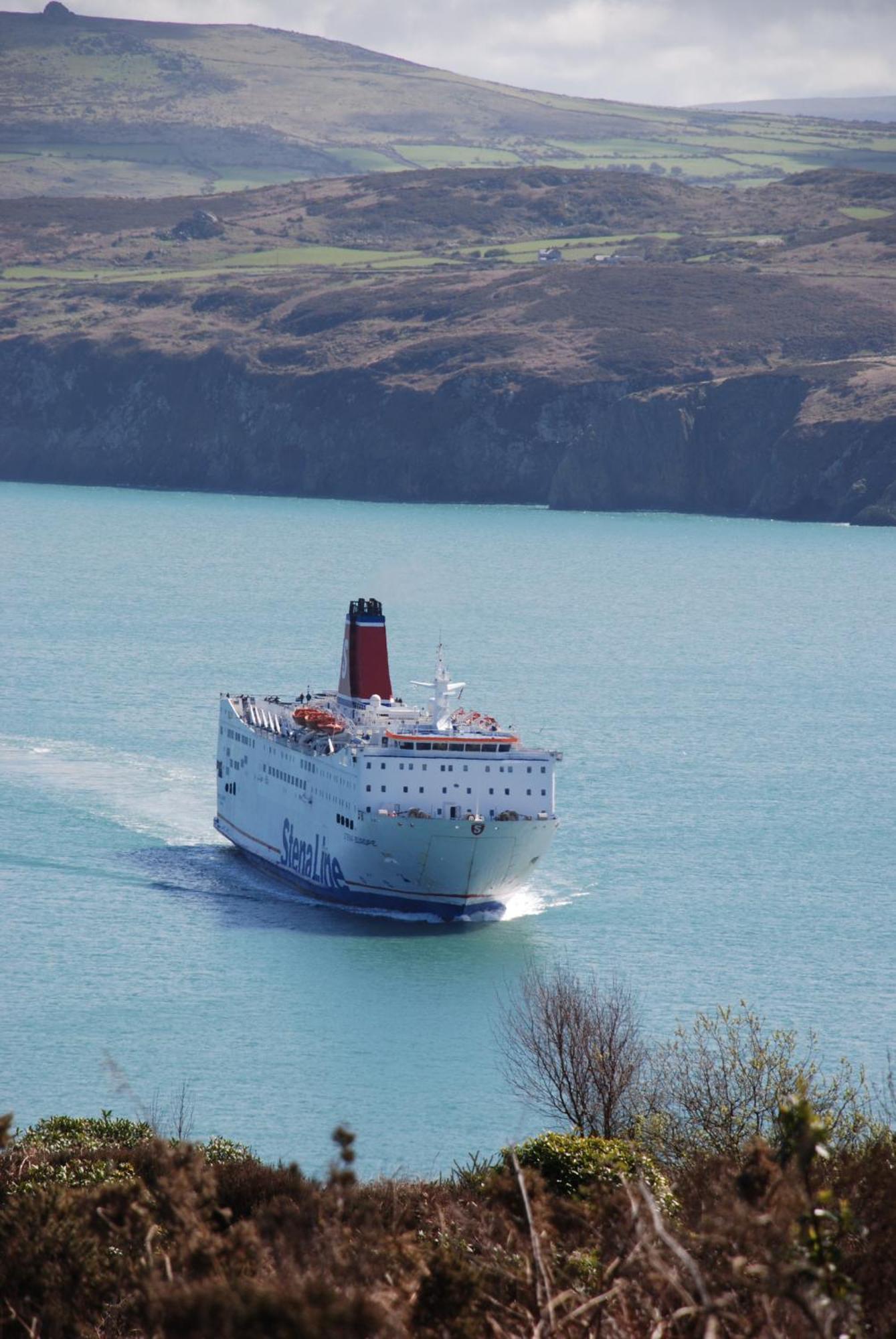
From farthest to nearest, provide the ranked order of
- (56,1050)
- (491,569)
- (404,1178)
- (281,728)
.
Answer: (491,569), (281,728), (56,1050), (404,1178)

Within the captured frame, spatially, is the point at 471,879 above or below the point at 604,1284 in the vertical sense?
below

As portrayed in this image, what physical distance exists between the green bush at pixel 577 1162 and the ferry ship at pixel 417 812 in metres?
18.9

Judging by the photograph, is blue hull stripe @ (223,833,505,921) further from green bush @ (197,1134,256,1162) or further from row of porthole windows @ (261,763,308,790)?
green bush @ (197,1134,256,1162)

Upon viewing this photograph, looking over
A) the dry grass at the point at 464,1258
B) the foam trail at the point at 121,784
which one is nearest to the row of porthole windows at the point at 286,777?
the foam trail at the point at 121,784

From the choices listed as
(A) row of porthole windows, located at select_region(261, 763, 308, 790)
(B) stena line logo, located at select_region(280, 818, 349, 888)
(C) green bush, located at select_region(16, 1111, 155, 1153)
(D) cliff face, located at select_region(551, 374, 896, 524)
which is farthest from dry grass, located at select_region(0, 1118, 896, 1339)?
(D) cliff face, located at select_region(551, 374, 896, 524)

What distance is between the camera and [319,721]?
1801 inches

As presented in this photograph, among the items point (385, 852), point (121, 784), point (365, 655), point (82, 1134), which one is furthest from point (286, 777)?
point (82, 1134)

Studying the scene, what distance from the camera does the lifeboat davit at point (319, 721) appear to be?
1786 inches

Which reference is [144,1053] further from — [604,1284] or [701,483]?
[701,483]

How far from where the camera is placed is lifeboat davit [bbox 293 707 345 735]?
149 ft

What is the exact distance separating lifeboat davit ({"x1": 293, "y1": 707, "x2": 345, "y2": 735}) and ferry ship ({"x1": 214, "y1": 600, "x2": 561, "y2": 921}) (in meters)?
0.04

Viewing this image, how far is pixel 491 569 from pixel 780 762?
5676cm

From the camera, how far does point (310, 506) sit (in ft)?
561

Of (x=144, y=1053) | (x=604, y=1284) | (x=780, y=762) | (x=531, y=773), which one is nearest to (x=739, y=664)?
(x=780, y=762)
